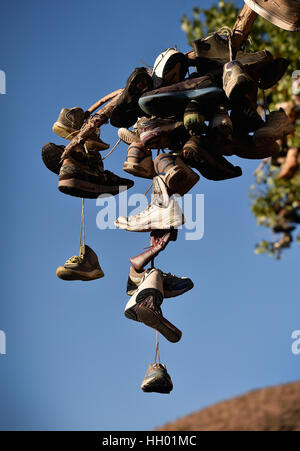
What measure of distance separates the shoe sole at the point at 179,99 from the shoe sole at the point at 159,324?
83 cm

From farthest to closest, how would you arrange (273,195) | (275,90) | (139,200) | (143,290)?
(273,195) → (275,90) → (139,200) → (143,290)

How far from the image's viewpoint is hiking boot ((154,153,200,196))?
3.23m

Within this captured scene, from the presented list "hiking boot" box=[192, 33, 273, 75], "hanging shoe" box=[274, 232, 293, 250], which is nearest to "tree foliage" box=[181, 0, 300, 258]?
"hanging shoe" box=[274, 232, 293, 250]

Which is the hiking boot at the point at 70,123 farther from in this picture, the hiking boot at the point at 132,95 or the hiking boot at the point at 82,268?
the hiking boot at the point at 82,268

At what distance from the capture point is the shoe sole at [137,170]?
3430mm

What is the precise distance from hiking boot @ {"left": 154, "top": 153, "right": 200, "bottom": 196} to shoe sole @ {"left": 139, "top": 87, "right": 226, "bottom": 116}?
0.21m

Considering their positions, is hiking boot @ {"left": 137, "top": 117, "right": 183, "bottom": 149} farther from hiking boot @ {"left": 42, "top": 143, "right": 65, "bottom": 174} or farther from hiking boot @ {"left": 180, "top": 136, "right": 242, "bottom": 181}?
hiking boot @ {"left": 42, "top": 143, "right": 65, "bottom": 174}

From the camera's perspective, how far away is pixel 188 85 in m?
3.24

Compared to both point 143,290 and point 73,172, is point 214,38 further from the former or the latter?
point 143,290

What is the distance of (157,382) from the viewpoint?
3.14 metres

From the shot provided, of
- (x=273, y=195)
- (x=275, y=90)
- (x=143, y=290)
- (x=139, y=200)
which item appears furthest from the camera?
(x=273, y=195)
